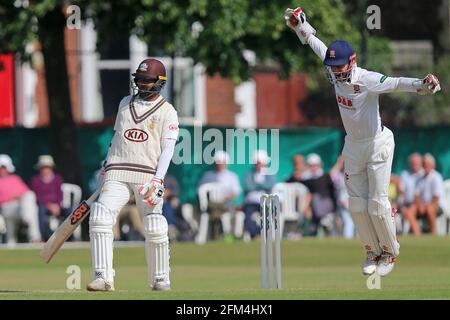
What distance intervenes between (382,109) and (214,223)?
31.3ft

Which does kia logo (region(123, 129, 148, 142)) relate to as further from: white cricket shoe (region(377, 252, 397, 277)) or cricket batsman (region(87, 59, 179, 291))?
white cricket shoe (region(377, 252, 397, 277))

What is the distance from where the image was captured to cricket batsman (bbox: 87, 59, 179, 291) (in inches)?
550

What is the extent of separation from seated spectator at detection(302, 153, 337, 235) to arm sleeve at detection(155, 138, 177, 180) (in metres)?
13.6

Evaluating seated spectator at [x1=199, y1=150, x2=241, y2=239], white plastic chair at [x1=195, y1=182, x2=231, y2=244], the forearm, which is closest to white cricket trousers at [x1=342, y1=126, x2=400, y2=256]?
the forearm

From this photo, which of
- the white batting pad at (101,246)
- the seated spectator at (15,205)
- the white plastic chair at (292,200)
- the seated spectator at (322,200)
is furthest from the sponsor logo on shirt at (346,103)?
the white plastic chair at (292,200)

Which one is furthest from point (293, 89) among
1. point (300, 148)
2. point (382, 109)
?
point (300, 148)

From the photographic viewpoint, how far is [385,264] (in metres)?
15.0

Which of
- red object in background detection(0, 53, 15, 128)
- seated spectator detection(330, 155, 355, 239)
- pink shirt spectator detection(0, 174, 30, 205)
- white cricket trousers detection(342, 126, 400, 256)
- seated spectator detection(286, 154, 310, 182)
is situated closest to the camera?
white cricket trousers detection(342, 126, 400, 256)

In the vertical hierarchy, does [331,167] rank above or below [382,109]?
below

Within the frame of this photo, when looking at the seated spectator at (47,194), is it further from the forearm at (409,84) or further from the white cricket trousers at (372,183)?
the forearm at (409,84)

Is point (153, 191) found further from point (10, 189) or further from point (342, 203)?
point (342, 203)

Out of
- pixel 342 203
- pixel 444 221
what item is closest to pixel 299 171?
pixel 342 203
